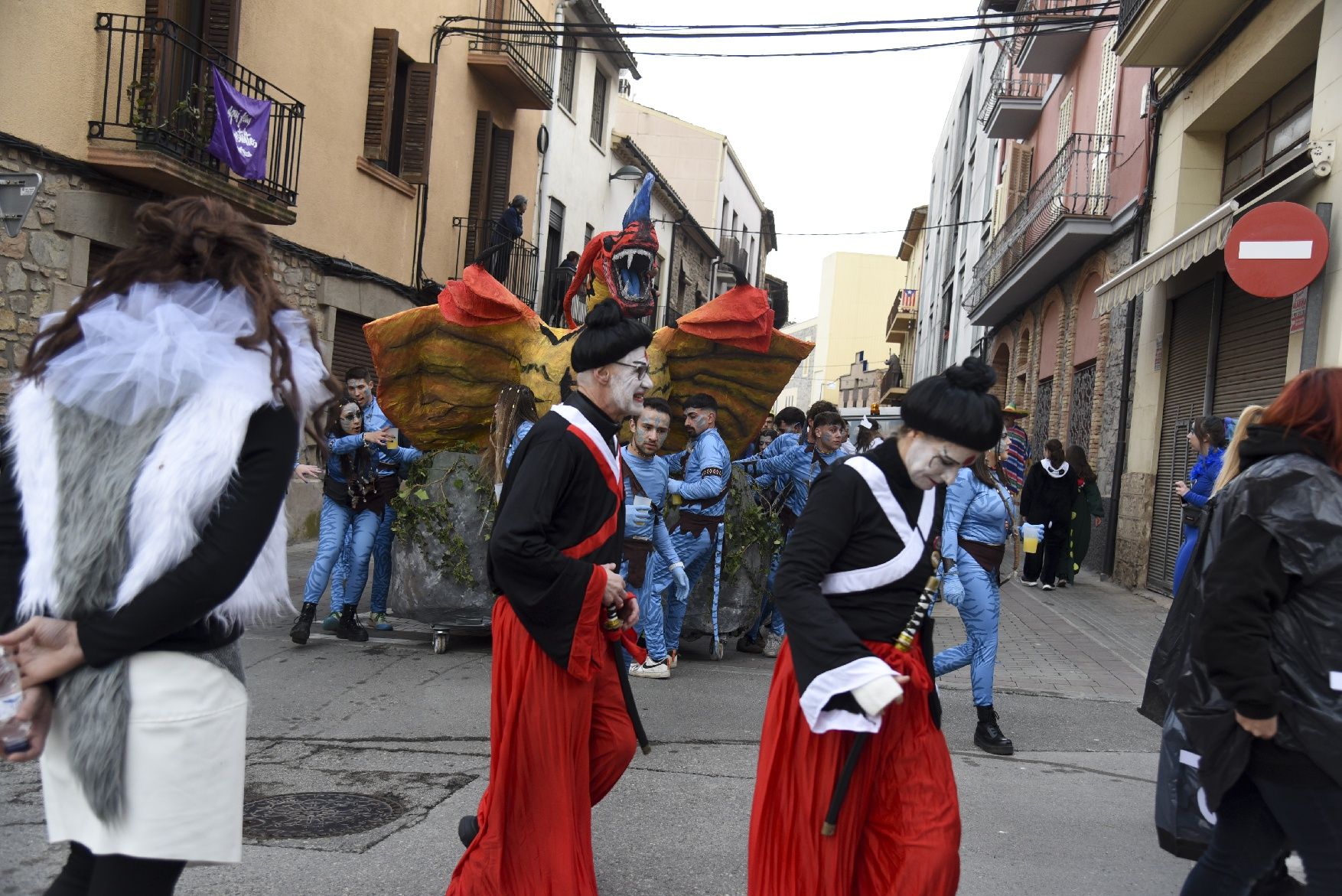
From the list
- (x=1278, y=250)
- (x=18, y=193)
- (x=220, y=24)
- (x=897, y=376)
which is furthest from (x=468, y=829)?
(x=897, y=376)

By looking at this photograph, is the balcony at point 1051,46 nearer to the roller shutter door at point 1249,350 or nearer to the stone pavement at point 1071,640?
the roller shutter door at point 1249,350

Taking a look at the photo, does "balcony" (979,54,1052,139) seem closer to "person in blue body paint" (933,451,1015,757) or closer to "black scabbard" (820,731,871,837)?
"person in blue body paint" (933,451,1015,757)

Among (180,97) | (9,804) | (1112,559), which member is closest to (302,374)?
(9,804)

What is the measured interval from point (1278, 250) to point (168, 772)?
844 cm

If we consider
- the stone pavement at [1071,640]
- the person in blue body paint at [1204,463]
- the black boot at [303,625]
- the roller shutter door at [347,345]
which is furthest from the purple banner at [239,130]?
the person in blue body paint at [1204,463]

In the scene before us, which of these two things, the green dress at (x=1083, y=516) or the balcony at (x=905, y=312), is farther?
the balcony at (x=905, y=312)

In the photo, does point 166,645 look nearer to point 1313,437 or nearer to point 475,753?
point 1313,437

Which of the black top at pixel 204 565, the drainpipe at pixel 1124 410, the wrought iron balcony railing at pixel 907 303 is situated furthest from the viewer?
the wrought iron balcony railing at pixel 907 303

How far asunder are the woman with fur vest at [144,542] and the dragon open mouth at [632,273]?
4368mm

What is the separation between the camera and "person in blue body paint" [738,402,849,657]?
8234mm

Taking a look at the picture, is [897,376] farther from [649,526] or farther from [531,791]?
[531,791]

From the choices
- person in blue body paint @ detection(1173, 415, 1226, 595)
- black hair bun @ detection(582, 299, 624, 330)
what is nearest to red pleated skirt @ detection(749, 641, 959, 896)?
black hair bun @ detection(582, 299, 624, 330)

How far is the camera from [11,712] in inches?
79.6

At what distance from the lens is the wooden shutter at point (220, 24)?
1120cm
